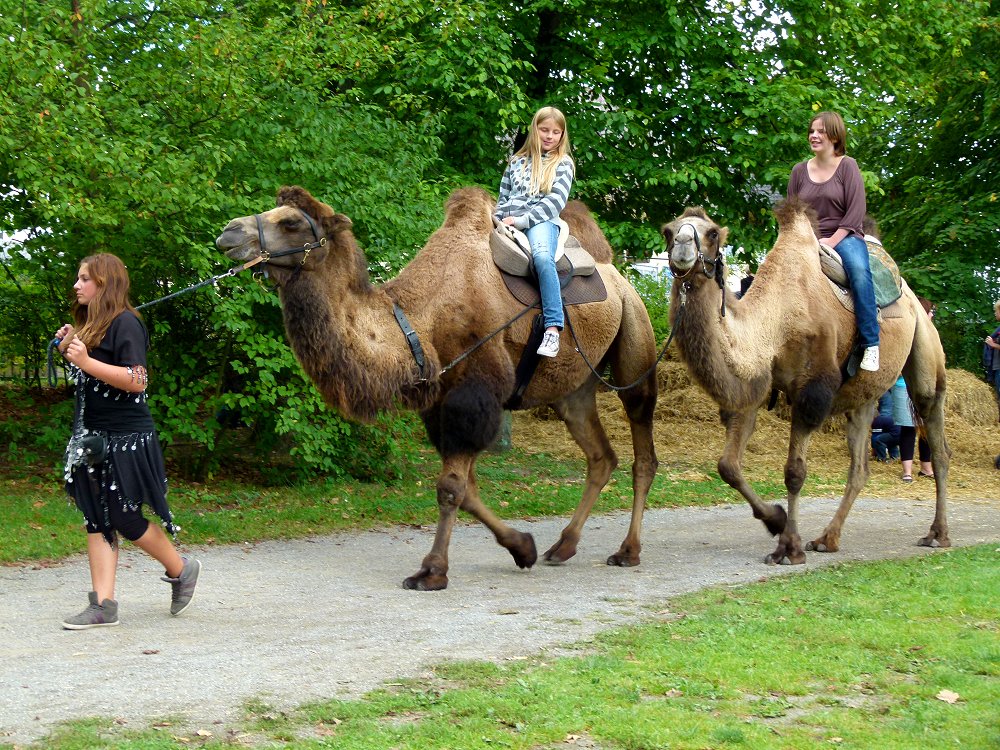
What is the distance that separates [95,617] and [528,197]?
413 cm

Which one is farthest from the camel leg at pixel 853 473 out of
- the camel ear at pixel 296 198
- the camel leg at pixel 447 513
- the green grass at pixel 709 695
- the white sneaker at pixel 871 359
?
the camel ear at pixel 296 198

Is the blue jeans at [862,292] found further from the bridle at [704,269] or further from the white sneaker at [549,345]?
the white sneaker at [549,345]

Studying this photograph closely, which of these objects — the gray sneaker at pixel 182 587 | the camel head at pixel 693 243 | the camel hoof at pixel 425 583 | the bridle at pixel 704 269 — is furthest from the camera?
the bridle at pixel 704 269

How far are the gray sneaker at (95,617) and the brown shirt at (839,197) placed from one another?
617cm

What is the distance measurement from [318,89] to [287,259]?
4605mm

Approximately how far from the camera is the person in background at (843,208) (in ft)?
31.7

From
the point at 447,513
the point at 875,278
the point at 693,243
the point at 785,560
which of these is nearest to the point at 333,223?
Answer: the point at 447,513

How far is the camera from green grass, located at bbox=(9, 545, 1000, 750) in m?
4.83

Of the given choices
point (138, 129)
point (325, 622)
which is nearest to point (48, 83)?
point (138, 129)

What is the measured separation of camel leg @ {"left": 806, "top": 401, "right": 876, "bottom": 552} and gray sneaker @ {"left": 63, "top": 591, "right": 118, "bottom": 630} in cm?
559

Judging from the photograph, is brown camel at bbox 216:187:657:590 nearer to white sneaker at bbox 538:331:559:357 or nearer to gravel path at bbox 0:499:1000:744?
white sneaker at bbox 538:331:559:357

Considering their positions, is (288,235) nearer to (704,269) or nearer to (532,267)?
(532,267)

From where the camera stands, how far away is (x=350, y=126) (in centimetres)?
1148

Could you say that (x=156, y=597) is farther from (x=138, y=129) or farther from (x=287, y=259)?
(x=138, y=129)
